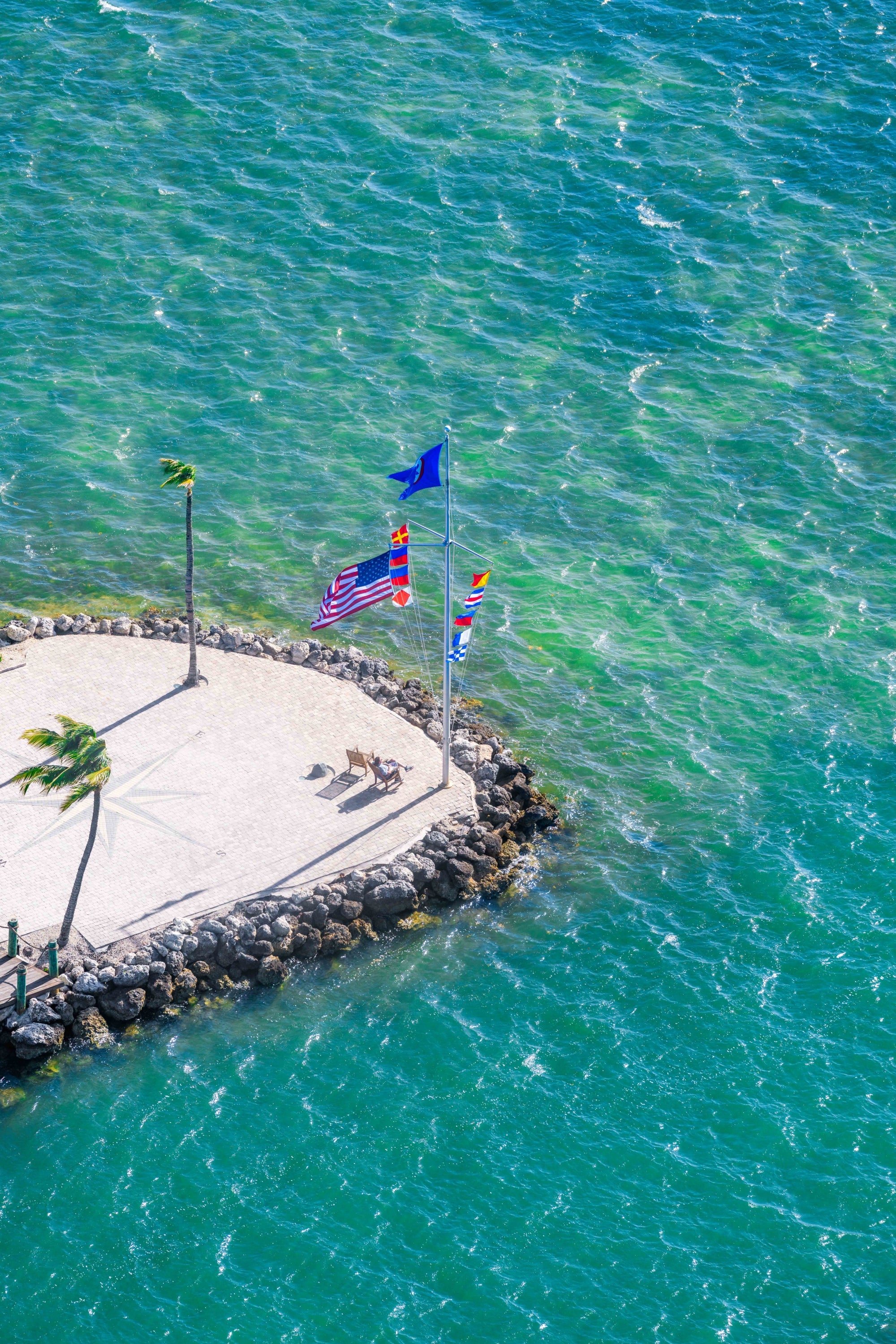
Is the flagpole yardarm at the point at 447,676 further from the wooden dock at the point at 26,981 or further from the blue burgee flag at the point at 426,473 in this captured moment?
the wooden dock at the point at 26,981

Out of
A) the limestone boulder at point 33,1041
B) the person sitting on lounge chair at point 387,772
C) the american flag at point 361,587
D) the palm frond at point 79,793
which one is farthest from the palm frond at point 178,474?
the limestone boulder at point 33,1041

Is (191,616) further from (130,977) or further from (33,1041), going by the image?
(33,1041)

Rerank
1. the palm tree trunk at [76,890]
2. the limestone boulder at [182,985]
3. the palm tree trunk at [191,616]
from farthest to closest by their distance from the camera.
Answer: the palm tree trunk at [191,616] < the limestone boulder at [182,985] < the palm tree trunk at [76,890]

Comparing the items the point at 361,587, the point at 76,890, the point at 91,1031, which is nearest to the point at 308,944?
the point at 91,1031

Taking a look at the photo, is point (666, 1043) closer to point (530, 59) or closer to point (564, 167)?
point (564, 167)

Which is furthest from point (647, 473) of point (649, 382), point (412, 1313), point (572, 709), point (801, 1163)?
point (412, 1313)
